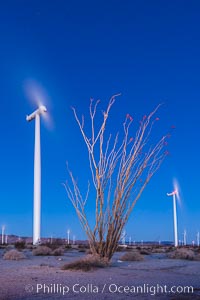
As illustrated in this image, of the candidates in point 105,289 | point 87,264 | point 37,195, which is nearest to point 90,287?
point 105,289

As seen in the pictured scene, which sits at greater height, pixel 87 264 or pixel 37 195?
pixel 37 195

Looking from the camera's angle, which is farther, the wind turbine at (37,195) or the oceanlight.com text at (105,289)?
the wind turbine at (37,195)

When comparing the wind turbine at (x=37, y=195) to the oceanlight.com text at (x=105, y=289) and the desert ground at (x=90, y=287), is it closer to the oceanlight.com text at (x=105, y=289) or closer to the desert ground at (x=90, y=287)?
the desert ground at (x=90, y=287)

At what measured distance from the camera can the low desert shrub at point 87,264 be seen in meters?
12.0

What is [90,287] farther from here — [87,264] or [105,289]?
[87,264]

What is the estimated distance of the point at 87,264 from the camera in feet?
40.4

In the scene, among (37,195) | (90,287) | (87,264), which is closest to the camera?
(90,287)

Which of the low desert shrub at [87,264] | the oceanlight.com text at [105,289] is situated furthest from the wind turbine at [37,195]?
the oceanlight.com text at [105,289]

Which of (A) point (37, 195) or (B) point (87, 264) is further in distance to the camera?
(A) point (37, 195)

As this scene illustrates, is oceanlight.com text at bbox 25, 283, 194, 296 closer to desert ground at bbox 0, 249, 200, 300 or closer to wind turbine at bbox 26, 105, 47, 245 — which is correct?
desert ground at bbox 0, 249, 200, 300

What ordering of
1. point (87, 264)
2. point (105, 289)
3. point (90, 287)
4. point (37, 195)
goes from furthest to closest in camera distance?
1. point (37, 195)
2. point (87, 264)
3. point (90, 287)
4. point (105, 289)

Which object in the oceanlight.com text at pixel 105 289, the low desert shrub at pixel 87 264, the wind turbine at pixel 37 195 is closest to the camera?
the oceanlight.com text at pixel 105 289

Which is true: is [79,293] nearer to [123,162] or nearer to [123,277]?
[123,277]

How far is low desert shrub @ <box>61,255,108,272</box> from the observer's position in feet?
39.3
